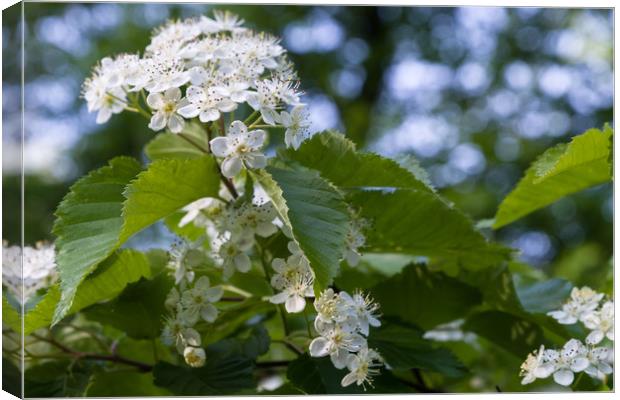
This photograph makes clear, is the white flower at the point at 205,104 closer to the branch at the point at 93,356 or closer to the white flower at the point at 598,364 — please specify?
the branch at the point at 93,356

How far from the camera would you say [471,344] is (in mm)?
1147

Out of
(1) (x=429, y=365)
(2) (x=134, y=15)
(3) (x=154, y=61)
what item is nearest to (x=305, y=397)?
(1) (x=429, y=365)

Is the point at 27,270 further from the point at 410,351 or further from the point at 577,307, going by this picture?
the point at 577,307

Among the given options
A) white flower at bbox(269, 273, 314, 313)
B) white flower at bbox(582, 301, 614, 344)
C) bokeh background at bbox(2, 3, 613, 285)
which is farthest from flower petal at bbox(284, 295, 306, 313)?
bokeh background at bbox(2, 3, 613, 285)

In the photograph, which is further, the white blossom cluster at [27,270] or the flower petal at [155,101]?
the white blossom cluster at [27,270]

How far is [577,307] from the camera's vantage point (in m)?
0.91

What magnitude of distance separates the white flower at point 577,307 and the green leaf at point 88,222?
44 cm

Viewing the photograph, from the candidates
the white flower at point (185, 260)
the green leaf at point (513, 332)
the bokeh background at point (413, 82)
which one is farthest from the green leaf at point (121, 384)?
the bokeh background at point (413, 82)

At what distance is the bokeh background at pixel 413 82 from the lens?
17.2 ft

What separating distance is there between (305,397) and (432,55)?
19.0 feet

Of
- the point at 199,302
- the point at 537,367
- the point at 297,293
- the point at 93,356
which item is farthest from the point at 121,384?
the point at 537,367

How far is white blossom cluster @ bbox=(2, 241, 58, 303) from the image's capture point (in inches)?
36.0

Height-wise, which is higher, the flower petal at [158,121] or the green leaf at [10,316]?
the flower petal at [158,121]

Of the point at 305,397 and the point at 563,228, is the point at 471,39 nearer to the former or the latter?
the point at 563,228
